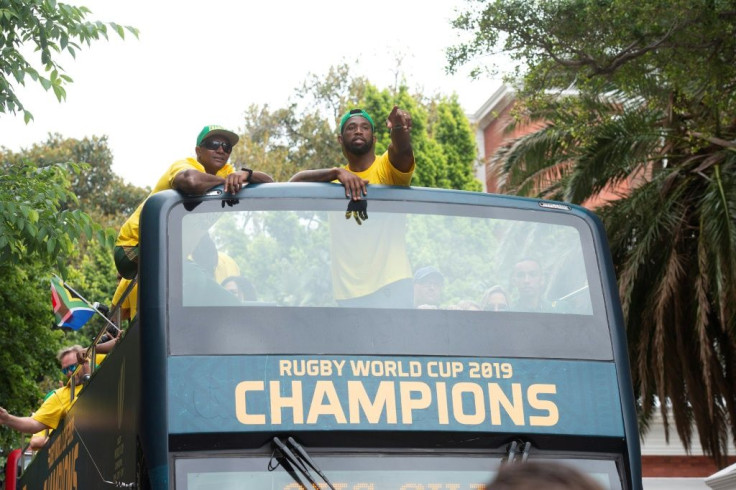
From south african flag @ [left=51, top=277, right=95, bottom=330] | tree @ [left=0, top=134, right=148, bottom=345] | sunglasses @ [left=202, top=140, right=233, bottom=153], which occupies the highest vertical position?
tree @ [left=0, top=134, right=148, bottom=345]

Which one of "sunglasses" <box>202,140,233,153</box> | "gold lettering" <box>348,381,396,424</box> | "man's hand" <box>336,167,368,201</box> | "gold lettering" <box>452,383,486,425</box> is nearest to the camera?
"gold lettering" <box>348,381,396,424</box>

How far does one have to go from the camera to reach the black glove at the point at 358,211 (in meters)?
6.54

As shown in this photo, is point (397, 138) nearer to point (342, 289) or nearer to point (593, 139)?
point (342, 289)

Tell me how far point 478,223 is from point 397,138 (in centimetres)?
66

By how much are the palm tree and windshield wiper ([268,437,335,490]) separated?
1015cm

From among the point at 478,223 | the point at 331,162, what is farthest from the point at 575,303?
the point at 331,162

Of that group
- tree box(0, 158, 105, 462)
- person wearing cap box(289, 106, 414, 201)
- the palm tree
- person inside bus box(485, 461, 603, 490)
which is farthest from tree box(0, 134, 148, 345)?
person inside bus box(485, 461, 603, 490)

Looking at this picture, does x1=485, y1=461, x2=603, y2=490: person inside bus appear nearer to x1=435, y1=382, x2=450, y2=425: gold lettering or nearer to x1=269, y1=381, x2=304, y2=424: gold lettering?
x1=269, y1=381, x2=304, y2=424: gold lettering

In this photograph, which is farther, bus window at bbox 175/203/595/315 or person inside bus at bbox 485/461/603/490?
bus window at bbox 175/203/595/315

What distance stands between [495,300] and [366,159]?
128 cm

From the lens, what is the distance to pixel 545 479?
2285 millimetres

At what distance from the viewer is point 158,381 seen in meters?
5.64

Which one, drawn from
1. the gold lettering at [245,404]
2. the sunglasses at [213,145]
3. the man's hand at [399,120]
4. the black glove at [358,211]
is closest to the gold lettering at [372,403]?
the gold lettering at [245,404]

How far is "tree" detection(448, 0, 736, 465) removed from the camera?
43.5ft
